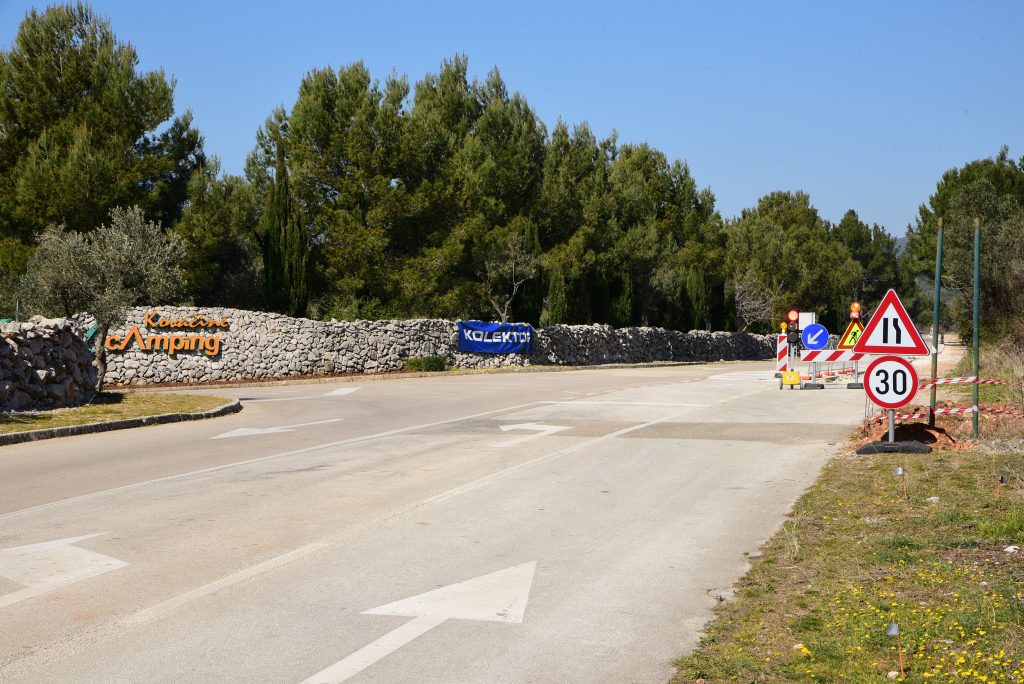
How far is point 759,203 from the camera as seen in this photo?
122062 mm

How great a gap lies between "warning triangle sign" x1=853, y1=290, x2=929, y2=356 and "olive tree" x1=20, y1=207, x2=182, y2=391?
18123 mm

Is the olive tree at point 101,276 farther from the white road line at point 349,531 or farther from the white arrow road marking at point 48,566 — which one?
the white arrow road marking at point 48,566

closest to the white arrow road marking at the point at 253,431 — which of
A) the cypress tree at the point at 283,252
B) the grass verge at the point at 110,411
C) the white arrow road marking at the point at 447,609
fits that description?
the grass verge at the point at 110,411

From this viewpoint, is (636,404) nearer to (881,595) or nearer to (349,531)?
(349,531)

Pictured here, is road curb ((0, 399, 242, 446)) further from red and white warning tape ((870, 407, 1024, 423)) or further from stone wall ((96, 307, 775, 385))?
stone wall ((96, 307, 775, 385))

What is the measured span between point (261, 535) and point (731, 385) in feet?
76.9

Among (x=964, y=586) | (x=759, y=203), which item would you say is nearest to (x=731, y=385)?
(x=964, y=586)

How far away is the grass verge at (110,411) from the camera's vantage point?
664 inches

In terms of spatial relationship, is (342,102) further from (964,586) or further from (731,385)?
(964,586)

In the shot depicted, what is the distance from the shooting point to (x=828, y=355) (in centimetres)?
2673

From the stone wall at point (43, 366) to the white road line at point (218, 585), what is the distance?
12644mm

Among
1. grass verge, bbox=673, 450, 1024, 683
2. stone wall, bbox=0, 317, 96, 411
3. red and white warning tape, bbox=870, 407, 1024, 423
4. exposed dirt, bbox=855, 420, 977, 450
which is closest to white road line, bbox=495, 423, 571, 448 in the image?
exposed dirt, bbox=855, 420, 977, 450

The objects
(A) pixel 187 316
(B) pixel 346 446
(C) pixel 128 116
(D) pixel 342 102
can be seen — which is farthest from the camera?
(D) pixel 342 102

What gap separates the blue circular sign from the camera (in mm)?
27234
